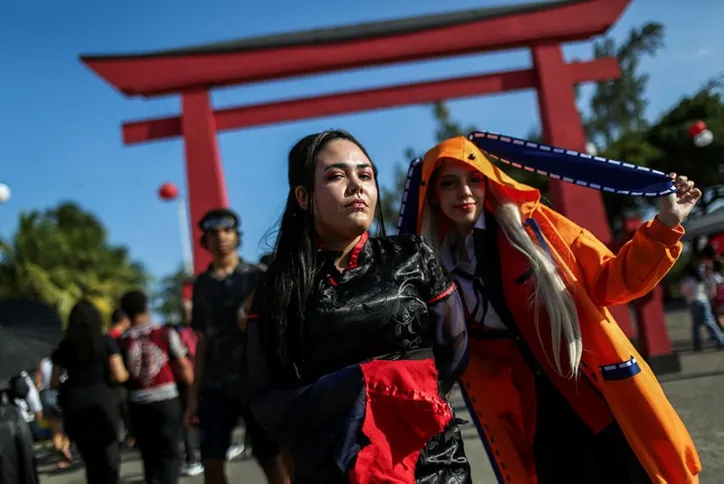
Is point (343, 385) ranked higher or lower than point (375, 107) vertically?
lower

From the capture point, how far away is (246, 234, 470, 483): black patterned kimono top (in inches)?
49.8

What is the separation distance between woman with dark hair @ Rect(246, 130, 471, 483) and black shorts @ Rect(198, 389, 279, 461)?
1526 millimetres

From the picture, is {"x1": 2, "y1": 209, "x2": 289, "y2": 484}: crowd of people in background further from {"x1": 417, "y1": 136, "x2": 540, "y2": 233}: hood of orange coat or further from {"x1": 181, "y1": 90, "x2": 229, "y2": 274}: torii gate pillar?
{"x1": 181, "y1": 90, "x2": 229, "y2": 274}: torii gate pillar

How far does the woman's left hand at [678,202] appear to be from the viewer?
65.4 inches

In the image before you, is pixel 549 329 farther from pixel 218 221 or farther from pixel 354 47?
pixel 354 47

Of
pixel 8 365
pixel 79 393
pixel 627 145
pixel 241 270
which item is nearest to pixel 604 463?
pixel 241 270

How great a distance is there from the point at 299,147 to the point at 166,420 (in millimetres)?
2717

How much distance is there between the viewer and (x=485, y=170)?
193cm

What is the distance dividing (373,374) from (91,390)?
3042 mm

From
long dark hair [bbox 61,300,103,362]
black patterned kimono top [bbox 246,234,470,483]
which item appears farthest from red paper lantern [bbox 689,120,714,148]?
long dark hair [bbox 61,300,103,362]

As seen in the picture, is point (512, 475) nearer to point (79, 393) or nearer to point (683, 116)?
point (683, 116)

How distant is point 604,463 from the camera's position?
185 centimetres

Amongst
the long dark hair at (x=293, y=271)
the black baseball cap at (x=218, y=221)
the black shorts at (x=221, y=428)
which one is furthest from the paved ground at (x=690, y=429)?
the long dark hair at (x=293, y=271)

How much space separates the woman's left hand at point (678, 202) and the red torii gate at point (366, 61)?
16.4ft
